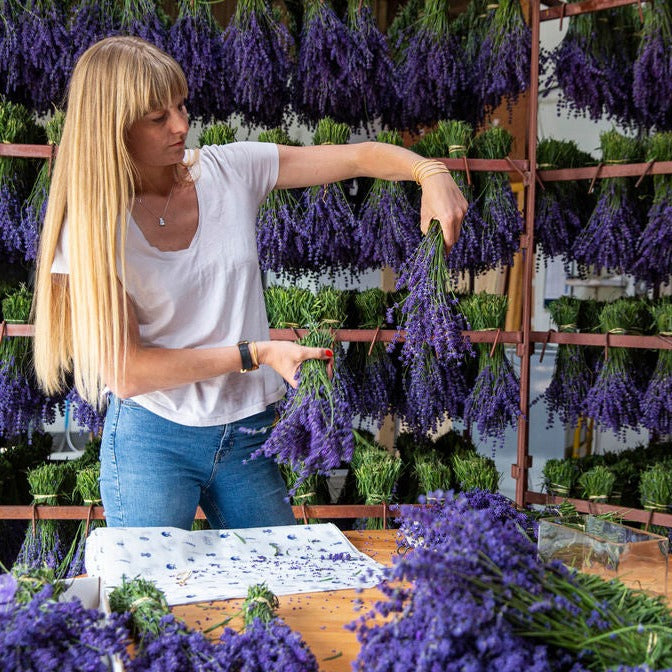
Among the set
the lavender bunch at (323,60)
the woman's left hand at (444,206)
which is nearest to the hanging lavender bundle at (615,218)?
the lavender bunch at (323,60)

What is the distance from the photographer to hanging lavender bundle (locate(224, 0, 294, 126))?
2.74 metres

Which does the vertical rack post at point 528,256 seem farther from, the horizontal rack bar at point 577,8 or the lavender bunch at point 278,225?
the lavender bunch at point 278,225

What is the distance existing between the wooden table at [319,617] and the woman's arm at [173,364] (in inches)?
15.5

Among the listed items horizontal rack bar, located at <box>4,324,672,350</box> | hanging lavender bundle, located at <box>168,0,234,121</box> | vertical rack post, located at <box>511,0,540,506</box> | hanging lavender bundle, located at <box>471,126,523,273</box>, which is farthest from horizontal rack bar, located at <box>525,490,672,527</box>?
hanging lavender bundle, located at <box>168,0,234,121</box>

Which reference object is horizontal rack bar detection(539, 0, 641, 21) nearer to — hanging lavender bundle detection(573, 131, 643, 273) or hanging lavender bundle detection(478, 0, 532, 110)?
hanging lavender bundle detection(478, 0, 532, 110)

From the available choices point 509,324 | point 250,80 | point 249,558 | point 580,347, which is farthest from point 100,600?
point 509,324

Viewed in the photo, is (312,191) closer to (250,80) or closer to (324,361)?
(250,80)

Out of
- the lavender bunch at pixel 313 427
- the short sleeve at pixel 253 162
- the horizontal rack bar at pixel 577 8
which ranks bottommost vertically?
the lavender bunch at pixel 313 427

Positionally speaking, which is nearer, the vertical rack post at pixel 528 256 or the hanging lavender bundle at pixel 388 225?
the hanging lavender bundle at pixel 388 225

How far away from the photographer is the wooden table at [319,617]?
1.06 m

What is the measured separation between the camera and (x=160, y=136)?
151 centimetres

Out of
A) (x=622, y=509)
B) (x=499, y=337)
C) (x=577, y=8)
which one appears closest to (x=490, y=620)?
(x=622, y=509)

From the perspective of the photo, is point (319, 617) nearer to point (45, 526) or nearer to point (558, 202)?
point (45, 526)

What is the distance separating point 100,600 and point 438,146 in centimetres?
209
